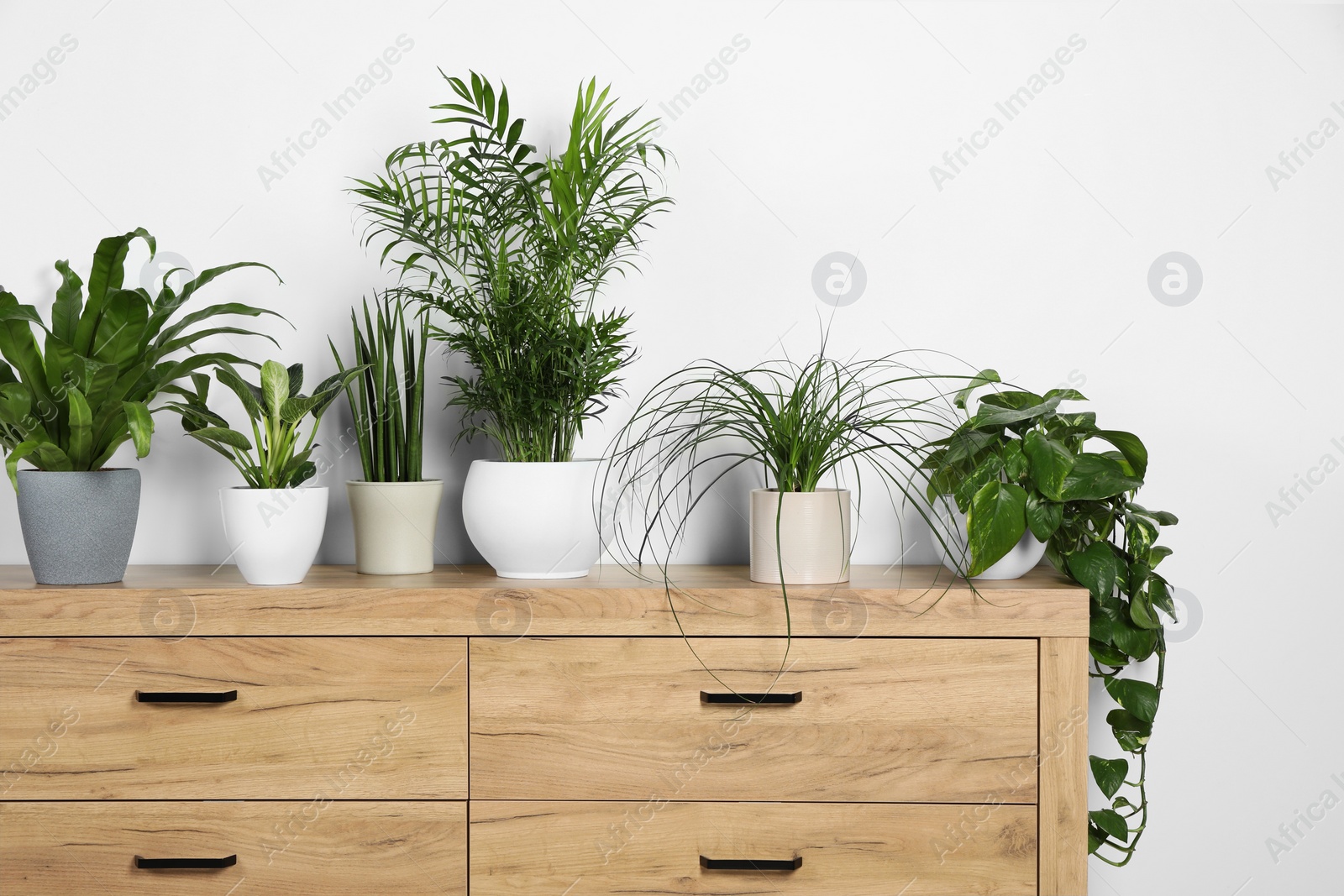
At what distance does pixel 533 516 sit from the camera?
1297mm

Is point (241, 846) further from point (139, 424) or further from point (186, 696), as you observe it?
point (139, 424)

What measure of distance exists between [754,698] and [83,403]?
1042mm

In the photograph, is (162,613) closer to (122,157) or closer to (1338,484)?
(122,157)

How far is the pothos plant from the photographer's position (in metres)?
1.22

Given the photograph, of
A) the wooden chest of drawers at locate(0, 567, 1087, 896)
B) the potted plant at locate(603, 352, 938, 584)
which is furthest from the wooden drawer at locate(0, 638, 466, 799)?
the potted plant at locate(603, 352, 938, 584)

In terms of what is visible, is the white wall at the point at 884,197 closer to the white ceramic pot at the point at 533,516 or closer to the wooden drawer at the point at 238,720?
the white ceramic pot at the point at 533,516

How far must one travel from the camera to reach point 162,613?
3.99 ft

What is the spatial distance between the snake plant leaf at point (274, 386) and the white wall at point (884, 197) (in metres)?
0.27

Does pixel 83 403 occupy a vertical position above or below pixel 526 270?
below

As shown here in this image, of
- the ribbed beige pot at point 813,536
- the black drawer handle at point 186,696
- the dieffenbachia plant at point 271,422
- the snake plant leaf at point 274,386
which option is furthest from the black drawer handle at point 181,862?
the ribbed beige pot at point 813,536

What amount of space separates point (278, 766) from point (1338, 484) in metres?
1.80

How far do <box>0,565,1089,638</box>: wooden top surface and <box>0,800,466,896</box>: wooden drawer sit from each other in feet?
0.81

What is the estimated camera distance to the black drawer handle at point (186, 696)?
1.21 meters

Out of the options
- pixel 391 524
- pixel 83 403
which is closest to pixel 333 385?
pixel 391 524
